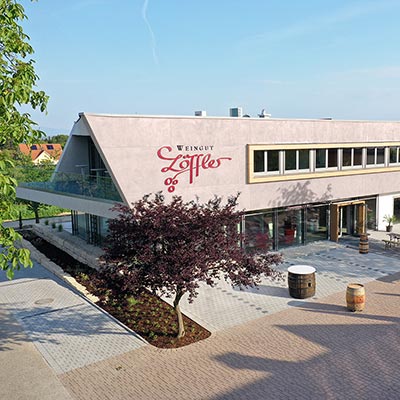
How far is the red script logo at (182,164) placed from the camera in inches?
658

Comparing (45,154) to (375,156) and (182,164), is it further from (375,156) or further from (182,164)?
(182,164)

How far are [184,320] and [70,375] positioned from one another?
3.92 metres

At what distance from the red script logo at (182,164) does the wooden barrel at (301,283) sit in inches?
215

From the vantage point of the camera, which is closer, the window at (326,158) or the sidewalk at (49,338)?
the sidewalk at (49,338)

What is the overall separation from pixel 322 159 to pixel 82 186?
1182cm

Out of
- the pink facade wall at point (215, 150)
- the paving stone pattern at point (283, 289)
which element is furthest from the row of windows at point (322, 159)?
the paving stone pattern at point (283, 289)

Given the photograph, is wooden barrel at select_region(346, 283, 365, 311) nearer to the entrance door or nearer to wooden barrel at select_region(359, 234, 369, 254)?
wooden barrel at select_region(359, 234, 369, 254)

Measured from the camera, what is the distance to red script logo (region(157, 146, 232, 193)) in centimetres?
1670

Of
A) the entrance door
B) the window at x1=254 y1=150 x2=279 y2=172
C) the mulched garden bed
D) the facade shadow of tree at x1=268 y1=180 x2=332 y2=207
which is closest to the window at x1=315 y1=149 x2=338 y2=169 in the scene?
the facade shadow of tree at x1=268 y1=180 x2=332 y2=207

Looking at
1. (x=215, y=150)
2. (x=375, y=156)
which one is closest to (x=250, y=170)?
(x=215, y=150)

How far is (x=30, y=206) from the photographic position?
31156 mm

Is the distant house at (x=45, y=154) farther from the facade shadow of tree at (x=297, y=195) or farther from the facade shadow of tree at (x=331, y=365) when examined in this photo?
the facade shadow of tree at (x=331, y=365)

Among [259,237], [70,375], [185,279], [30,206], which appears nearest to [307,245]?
[259,237]

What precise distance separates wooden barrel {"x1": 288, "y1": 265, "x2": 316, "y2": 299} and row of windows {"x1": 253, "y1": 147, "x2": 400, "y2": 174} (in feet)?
20.0
